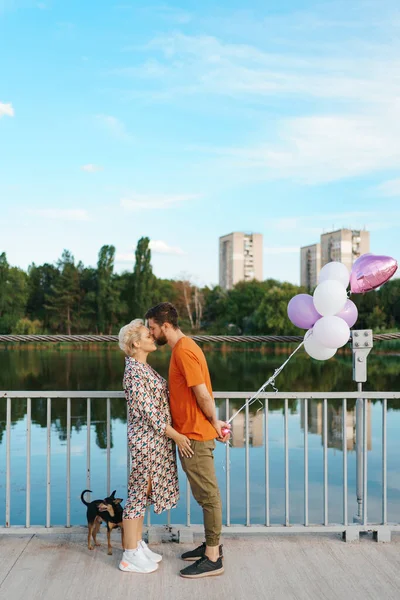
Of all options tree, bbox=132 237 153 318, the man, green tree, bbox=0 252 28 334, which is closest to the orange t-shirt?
the man

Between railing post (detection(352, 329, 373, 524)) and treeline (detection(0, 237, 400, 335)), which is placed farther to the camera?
treeline (detection(0, 237, 400, 335))

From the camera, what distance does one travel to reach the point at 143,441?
3.00m

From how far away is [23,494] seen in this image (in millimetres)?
8500

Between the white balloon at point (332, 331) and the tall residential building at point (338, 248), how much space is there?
3346 inches

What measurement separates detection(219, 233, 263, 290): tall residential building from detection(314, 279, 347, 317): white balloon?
301ft

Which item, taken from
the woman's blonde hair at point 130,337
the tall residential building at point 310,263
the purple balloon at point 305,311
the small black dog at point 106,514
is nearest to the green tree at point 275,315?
the tall residential building at point 310,263

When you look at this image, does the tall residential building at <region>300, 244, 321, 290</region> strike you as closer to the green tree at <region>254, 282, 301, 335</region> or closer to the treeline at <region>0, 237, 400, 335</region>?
the treeline at <region>0, 237, 400, 335</region>

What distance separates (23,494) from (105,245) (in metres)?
50.2

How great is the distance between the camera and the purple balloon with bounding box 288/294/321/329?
353 cm

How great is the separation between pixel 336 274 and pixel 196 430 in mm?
1193

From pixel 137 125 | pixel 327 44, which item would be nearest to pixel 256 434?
pixel 327 44

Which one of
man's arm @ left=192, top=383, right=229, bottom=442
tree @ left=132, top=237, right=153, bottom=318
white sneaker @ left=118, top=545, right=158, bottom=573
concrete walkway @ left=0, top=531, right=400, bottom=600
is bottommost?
concrete walkway @ left=0, top=531, right=400, bottom=600

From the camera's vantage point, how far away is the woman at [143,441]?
9.71ft

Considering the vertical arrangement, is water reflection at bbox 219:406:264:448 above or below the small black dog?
below
